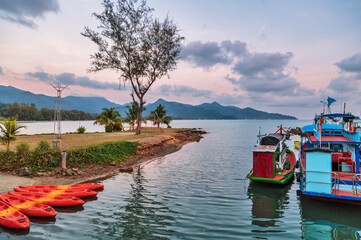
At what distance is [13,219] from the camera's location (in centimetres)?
897

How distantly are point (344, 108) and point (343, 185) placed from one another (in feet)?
23.9

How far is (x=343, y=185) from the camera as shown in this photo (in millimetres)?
12172

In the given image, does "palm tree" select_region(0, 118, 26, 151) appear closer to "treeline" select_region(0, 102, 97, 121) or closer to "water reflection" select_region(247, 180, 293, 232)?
"water reflection" select_region(247, 180, 293, 232)

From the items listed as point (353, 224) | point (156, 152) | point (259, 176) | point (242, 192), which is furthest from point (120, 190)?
point (156, 152)

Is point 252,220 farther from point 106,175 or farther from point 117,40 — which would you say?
point 117,40

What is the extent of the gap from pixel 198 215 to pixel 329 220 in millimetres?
6207

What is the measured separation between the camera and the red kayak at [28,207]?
998 cm

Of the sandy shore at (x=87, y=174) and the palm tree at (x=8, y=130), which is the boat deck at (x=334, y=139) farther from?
the palm tree at (x=8, y=130)

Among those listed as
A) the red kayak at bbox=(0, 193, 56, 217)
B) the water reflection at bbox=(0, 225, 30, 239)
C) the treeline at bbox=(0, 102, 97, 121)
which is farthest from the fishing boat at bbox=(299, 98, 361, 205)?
the treeline at bbox=(0, 102, 97, 121)

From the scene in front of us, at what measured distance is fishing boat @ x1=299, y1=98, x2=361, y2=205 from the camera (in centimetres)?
1122

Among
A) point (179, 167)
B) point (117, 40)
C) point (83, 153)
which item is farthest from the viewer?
point (117, 40)

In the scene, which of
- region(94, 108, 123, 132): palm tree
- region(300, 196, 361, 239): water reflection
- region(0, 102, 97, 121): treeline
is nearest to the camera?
region(300, 196, 361, 239): water reflection

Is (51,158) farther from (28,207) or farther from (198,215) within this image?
(198,215)

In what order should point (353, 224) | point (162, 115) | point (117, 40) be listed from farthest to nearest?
point (162, 115) < point (117, 40) < point (353, 224)
